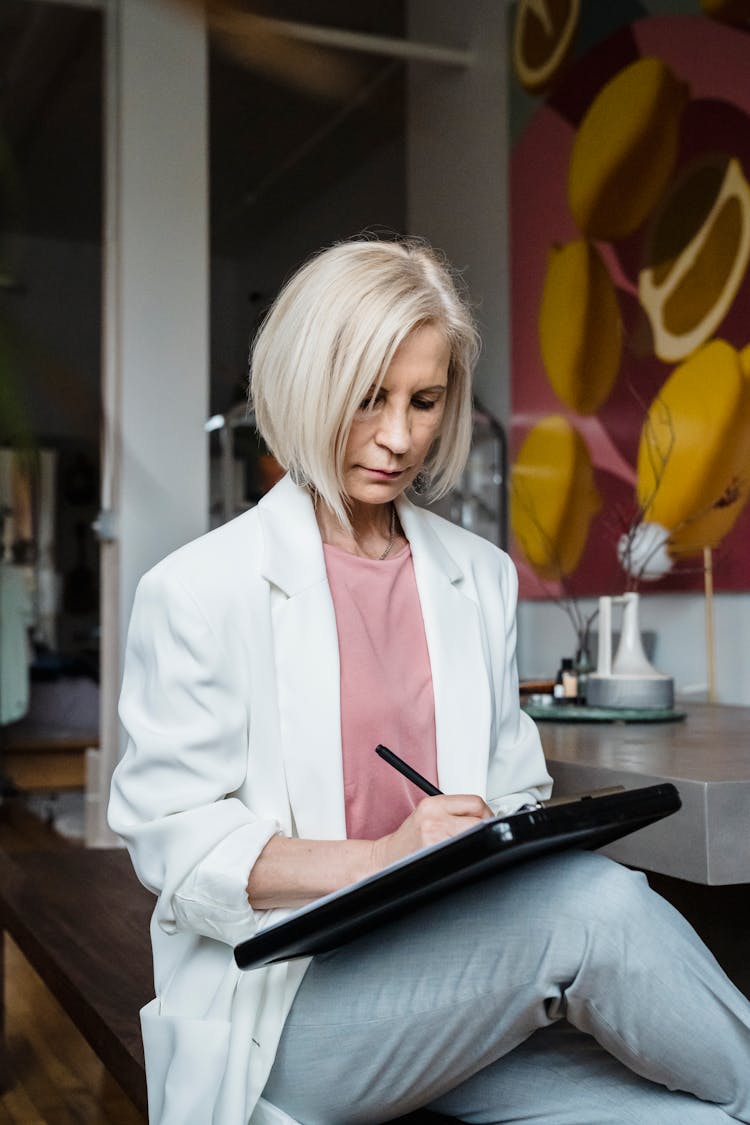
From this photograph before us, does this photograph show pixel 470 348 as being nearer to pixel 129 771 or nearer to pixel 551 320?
pixel 129 771

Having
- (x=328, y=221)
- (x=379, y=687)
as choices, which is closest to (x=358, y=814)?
(x=379, y=687)

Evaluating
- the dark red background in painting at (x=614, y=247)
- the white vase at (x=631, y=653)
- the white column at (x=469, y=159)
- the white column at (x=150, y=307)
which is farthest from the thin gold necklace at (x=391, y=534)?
the white column at (x=469, y=159)

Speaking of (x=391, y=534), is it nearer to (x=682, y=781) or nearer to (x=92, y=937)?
(x=682, y=781)

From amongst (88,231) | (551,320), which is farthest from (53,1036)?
(88,231)

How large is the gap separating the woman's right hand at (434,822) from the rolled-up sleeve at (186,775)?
0.12 metres

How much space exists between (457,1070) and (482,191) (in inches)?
143

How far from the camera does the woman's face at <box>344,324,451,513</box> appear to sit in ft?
4.05

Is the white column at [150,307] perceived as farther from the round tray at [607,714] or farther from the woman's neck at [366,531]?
the woman's neck at [366,531]

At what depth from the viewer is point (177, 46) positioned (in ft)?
12.9

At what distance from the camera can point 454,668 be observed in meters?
1.28

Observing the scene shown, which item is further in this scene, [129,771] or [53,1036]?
[53,1036]

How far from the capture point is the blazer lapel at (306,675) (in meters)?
1.15

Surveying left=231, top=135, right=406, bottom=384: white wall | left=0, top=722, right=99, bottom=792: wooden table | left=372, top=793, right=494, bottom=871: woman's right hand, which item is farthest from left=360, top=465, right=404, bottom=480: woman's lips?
left=231, top=135, right=406, bottom=384: white wall

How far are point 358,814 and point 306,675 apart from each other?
142mm
